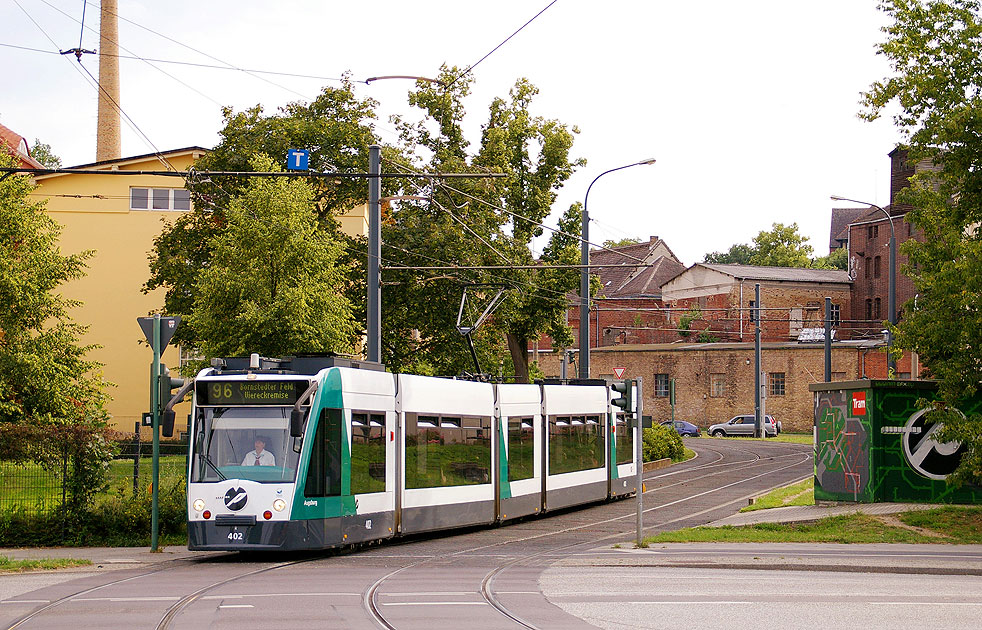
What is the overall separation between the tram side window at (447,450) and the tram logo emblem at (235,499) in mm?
3813

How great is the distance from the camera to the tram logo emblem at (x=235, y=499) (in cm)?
1662

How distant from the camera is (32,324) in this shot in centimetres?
2911

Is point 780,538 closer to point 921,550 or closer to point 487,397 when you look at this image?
point 921,550

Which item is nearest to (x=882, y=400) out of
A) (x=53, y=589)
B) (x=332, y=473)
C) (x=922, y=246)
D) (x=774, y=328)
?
(x=922, y=246)

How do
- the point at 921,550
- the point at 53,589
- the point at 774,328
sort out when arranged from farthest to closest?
1. the point at 774,328
2. the point at 921,550
3. the point at 53,589

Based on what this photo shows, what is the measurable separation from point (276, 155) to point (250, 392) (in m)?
20.7

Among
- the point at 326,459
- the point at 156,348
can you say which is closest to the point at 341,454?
the point at 326,459

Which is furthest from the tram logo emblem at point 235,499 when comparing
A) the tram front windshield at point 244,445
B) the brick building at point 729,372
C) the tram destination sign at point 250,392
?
the brick building at point 729,372

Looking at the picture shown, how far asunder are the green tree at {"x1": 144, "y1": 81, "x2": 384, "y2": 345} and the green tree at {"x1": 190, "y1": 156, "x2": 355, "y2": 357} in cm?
978

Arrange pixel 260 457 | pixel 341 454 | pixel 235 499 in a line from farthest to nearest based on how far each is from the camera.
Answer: pixel 341 454 < pixel 260 457 < pixel 235 499

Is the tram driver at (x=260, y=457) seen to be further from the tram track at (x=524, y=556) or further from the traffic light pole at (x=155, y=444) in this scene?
the tram track at (x=524, y=556)

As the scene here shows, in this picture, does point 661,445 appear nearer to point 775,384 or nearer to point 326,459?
point 326,459

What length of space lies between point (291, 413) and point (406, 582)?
3214 millimetres

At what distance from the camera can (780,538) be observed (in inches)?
785
